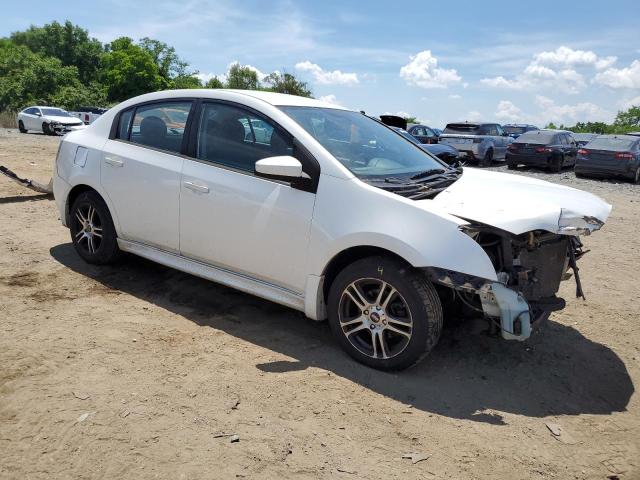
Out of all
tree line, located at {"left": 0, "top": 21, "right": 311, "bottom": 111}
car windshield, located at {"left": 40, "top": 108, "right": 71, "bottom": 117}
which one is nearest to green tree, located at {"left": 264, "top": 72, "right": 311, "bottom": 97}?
tree line, located at {"left": 0, "top": 21, "right": 311, "bottom": 111}

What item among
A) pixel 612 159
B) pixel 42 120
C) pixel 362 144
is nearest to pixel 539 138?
pixel 612 159

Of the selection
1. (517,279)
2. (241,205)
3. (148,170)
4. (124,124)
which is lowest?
(517,279)

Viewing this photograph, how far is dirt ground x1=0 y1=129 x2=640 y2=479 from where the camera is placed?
2.62 m

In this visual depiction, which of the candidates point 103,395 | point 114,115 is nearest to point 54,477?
point 103,395

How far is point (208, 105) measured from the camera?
14.2ft

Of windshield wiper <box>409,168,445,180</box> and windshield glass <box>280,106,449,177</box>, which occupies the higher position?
windshield glass <box>280,106,449,177</box>

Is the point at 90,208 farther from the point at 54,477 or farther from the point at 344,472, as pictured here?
the point at 344,472

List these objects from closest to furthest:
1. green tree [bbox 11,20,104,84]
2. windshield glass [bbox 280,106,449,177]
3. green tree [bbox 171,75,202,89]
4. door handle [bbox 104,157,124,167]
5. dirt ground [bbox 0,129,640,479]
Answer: dirt ground [bbox 0,129,640,479] < windshield glass [bbox 280,106,449,177] < door handle [bbox 104,157,124,167] < green tree [bbox 171,75,202,89] < green tree [bbox 11,20,104,84]

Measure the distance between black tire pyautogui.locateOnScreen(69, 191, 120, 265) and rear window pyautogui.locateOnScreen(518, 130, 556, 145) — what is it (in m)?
17.7

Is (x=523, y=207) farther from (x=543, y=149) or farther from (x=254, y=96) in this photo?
(x=543, y=149)

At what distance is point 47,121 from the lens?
26422 millimetres

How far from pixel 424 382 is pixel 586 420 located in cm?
96

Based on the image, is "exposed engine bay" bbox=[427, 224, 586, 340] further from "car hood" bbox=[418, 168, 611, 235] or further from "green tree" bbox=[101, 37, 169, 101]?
"green tree" bbox=[101, 37, 169, 101]

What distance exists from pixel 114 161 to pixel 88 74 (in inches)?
2754
